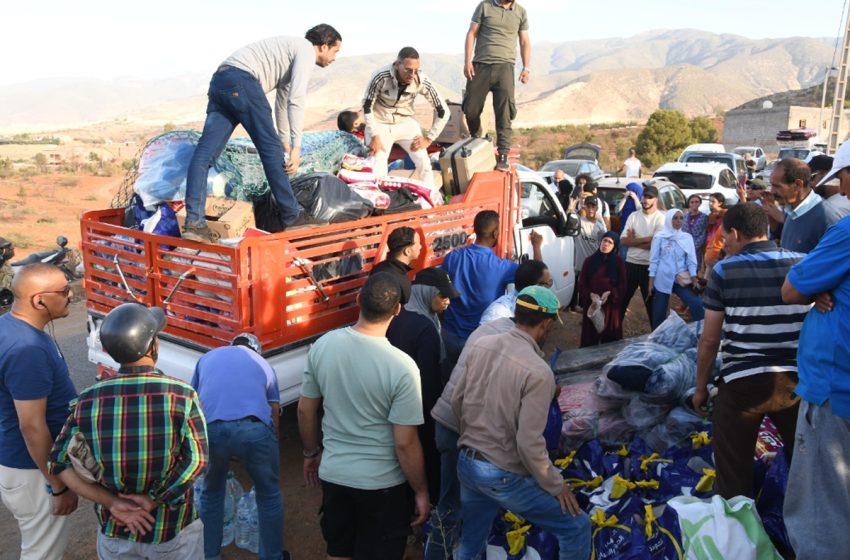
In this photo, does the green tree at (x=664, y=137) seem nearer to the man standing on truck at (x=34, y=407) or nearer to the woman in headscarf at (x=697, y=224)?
the woman in headscarf at (x=697, y=224)

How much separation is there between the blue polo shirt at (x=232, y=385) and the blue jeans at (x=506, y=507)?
40.7 inches

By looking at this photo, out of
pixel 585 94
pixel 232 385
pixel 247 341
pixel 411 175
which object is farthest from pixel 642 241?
pixel 585 94

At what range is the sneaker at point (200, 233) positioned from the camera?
4.03 meters

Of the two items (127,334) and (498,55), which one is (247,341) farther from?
(498,55)

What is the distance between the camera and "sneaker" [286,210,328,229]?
4.50 meters

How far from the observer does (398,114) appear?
20.5ft

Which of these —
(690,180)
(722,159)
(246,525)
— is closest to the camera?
(246,525)

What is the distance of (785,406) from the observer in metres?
3.03

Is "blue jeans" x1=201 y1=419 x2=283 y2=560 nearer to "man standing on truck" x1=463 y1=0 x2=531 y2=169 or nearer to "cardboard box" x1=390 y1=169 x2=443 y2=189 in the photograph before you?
"cardboard box" x1=390 y1=169 x2=443 y2=189

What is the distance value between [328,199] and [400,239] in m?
0.88

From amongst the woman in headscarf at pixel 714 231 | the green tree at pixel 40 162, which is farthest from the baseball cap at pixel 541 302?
the green tree at pixel 40 162

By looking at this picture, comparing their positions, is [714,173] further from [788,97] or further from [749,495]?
[788,97]

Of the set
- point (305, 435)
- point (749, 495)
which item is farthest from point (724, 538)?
point (305, 435)

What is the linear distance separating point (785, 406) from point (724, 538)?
2.28 feet
